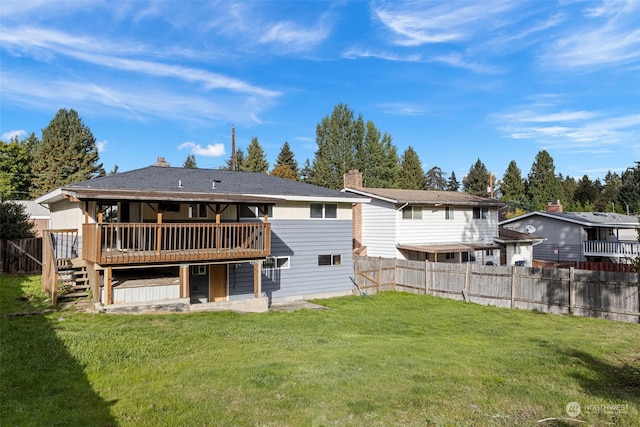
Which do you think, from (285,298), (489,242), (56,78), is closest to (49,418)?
Answer: (285,298)

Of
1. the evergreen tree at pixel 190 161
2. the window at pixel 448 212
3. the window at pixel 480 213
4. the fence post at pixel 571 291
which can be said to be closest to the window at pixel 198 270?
the fence post at pixel 571 291

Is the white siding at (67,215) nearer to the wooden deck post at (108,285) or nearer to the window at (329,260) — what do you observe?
the wooden deck post at (108,285)

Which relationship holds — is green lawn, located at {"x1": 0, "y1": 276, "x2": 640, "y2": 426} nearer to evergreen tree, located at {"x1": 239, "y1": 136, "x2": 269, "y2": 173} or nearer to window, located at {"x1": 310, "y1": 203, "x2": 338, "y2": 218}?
window, located at {"x1": 310, "y1": 203, "x2": 338, "y2": 218}

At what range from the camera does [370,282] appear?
2005 cm

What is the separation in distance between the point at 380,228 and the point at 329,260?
482 cm

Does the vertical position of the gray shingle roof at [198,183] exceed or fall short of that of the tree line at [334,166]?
it falls short

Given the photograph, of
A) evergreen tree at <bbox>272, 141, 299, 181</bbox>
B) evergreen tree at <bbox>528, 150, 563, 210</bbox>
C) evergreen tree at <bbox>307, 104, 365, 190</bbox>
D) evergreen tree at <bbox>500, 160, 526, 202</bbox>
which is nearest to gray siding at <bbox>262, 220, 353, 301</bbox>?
evergreen tree at <bbox>307, 104, 365, 190</bbox>

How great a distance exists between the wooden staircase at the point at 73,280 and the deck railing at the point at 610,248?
31.7 meters

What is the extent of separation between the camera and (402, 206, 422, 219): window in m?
22.3

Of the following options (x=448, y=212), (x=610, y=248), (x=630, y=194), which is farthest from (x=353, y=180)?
(x=630, y=194)

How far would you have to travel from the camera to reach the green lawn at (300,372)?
5.74 m

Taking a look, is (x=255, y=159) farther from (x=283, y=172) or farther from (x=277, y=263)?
(x=277, y=263)

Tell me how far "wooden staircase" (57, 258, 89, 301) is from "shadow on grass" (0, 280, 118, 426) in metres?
4.51

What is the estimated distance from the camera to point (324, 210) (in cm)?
1927
